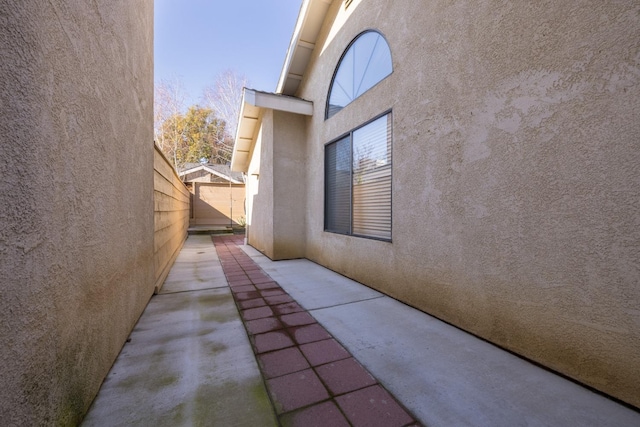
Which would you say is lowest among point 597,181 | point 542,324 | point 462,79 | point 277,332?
point 277,332

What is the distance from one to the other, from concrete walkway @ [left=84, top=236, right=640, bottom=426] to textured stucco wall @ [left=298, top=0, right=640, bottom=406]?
273mm

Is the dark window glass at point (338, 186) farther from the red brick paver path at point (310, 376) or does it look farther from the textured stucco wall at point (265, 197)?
the red brick paver path at point (310, 376)

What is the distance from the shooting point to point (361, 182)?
430 centimetres

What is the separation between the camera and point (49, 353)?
113 cm

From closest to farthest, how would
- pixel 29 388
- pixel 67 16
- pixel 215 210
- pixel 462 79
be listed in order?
pixel 29 388 < pixel 67 16 < pixel 462 79 < pixel 215 210

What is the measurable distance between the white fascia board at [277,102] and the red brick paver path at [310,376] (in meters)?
4.15

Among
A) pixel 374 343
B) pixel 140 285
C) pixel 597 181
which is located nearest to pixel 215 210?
pixel 140 285

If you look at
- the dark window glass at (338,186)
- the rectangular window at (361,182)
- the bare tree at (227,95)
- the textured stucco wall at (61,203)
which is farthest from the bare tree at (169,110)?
the textured stucco wall at (61,203)

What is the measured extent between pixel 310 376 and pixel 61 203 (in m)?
1.75

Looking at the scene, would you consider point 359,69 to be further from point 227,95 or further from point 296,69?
point 227,95

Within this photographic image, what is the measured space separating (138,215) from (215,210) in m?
12.9

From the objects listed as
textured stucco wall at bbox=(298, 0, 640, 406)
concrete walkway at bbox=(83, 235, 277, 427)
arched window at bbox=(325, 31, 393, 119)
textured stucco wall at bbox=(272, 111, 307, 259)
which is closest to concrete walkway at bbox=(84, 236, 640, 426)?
concrete walkway at bbox=(83, 235, 277, 427)

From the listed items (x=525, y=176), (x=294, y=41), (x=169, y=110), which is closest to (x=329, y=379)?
(x=525, y=176)

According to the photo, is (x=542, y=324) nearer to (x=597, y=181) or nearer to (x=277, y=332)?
(x=597, y=181)
